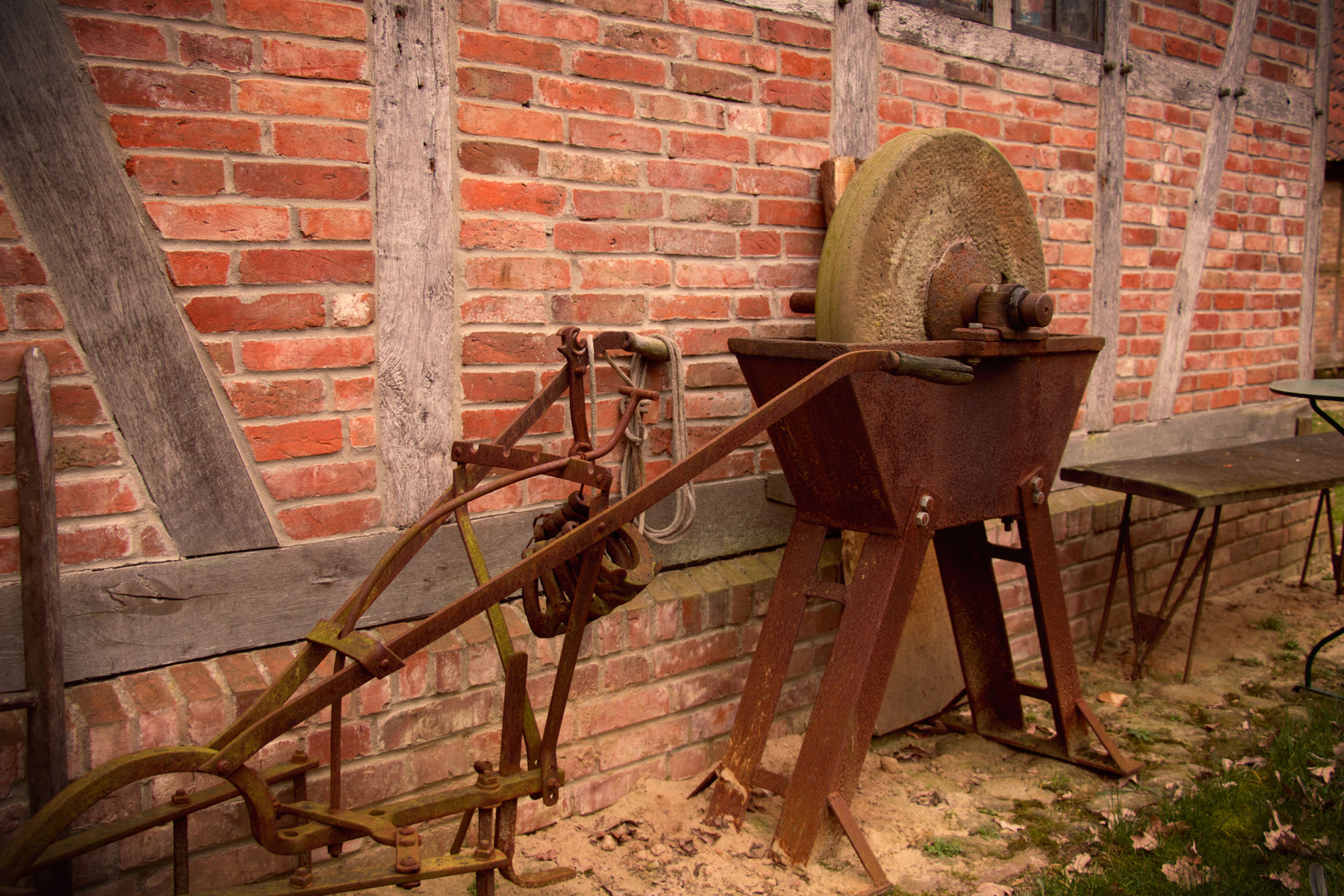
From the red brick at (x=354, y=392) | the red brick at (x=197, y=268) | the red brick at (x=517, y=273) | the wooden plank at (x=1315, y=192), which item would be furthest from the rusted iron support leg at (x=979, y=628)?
the wooden plank at (x=1315, y=192)

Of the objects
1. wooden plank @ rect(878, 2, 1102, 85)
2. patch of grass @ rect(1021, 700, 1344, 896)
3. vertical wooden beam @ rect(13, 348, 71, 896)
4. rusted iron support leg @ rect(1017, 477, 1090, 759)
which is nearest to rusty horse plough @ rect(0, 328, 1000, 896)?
vertical wooden beam @ rect(13, 348, 71, 896)

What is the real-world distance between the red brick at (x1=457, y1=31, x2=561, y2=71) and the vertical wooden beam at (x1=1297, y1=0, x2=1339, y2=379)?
4.46 m

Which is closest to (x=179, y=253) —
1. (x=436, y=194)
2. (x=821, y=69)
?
(x=436, y=194)

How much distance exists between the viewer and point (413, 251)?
2412mm

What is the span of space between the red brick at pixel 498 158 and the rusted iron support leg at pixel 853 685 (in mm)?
1313

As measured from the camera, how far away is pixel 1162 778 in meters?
3.07

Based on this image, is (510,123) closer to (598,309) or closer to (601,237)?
(601,237)

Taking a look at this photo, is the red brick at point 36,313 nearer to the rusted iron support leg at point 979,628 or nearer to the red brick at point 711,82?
the red brick at point 711,82

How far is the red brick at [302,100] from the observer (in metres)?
2.18

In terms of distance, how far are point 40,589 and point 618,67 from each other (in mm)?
1861

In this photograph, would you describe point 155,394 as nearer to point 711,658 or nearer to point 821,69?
point 711,658

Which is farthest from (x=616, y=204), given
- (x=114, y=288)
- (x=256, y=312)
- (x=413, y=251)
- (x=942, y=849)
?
(x=942, y=849)

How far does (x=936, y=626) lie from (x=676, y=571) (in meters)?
1.02

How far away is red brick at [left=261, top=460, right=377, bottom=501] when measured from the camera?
2289 millimetres
